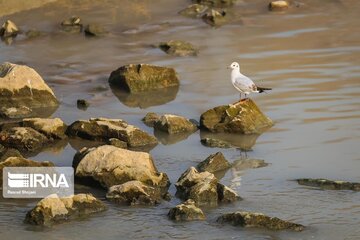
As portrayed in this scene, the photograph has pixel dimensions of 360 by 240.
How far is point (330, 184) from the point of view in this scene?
1323cm

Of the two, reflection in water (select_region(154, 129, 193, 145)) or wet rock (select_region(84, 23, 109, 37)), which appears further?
wet rock (select_region(84, 23, 109, 37))

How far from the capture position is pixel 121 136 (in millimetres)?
15398

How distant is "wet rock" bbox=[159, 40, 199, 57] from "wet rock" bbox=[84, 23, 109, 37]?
89.8 inches

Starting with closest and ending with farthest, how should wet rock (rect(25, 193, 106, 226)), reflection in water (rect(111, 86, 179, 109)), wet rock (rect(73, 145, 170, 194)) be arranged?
wet rock (rect(25, 193, 106, 226)) < wet rock (rect(73, 145, 170, 194)) < reflection in water (rect(111, 86, 179, 109))

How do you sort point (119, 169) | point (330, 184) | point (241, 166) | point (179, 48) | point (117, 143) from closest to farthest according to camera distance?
point (330, 184) < point (119, 169) < point (241, 166) < point (117, 143) < point (179, 48)

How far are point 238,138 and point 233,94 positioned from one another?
8.46 feet

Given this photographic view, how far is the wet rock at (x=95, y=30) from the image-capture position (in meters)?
23.7

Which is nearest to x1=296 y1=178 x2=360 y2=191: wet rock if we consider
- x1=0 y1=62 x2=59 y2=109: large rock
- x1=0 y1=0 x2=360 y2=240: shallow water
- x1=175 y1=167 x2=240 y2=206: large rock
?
x1=0 y1=0 x2=360 y2=240: shallow water

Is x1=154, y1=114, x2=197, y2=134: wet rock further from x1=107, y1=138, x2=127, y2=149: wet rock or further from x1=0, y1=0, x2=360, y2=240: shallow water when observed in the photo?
x1=107, y1=138, x2=127, y2=149: wet rock

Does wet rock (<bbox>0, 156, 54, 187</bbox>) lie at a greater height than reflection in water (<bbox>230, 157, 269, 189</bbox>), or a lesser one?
greater

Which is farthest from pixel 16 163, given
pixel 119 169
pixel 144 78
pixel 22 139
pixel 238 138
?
pixel 144 78

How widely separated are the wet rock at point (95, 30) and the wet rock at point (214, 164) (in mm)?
10153

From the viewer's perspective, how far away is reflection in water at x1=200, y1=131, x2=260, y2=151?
15.4 metres

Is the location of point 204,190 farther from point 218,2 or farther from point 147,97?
point 218,2
